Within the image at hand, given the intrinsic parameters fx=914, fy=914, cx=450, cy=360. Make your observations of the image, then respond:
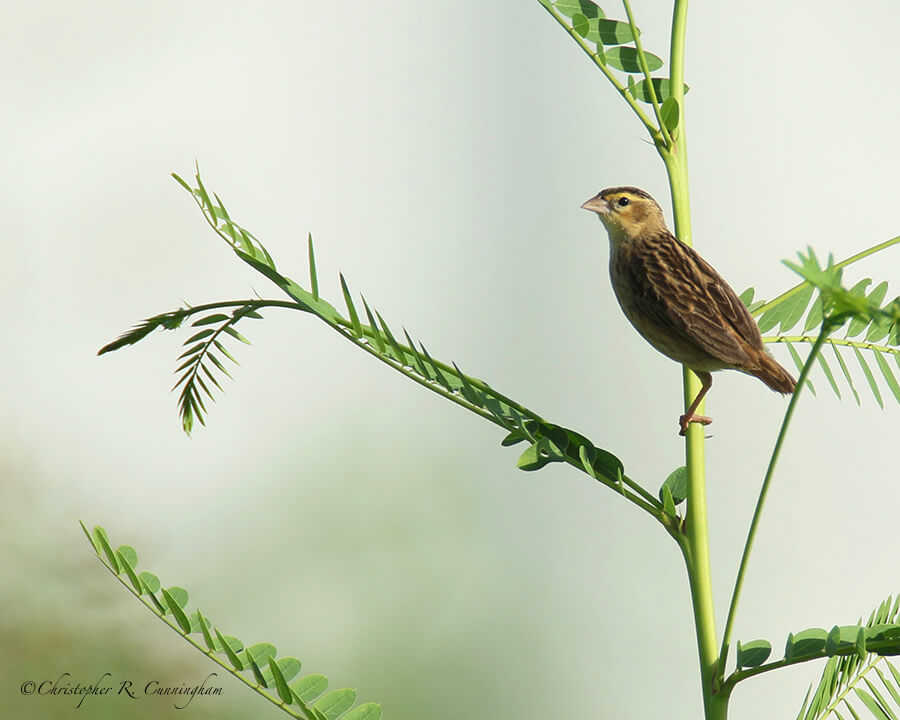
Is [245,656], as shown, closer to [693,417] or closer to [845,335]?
[693,417]

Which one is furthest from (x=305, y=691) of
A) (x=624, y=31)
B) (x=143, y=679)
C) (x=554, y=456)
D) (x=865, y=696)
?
(x=143, y=679)

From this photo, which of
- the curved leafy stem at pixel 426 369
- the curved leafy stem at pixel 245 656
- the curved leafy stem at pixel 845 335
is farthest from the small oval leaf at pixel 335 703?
the curved leafy stem at pixel 845 335

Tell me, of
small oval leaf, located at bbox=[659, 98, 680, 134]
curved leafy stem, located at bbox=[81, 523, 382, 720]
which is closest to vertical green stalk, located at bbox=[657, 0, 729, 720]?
small oval leaf, located at bbox=[659, 98, 680, 134]

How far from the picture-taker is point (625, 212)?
995 millimetres

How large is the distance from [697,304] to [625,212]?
0.25m

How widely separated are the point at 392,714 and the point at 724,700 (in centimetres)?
176

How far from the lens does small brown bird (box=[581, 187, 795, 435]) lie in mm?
729

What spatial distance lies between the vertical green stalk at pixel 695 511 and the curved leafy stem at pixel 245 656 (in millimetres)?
197

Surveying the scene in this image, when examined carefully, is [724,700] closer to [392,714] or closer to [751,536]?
[751,536]

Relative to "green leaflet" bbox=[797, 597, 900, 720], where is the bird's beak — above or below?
above

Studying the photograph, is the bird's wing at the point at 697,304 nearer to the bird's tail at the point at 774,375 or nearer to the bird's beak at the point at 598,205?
the bird's tail at the point at 774,375

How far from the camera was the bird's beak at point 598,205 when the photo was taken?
1.00 m

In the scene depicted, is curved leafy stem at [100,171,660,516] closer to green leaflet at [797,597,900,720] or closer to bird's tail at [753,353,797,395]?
green leaflet at [797,597,900,720]

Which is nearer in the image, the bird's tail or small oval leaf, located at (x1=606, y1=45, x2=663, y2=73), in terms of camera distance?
small oval leaf, located at (x1=606, y1=45, x2=663, y2=73)
